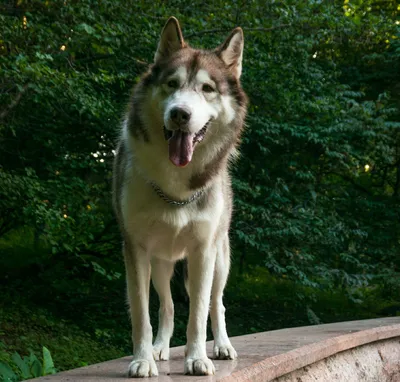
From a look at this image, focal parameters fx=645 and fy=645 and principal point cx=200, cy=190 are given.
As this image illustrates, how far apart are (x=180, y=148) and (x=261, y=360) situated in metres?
1.27

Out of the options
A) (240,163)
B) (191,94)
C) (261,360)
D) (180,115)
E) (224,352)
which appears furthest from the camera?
(240,163)

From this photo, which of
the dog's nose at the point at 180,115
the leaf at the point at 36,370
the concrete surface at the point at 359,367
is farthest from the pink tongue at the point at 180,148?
the leaf at the point at 36,370

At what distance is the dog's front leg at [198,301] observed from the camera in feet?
10.8

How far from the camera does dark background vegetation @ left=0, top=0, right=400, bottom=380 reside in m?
6.88

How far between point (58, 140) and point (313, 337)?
535 cm

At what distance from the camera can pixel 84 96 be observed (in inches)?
257

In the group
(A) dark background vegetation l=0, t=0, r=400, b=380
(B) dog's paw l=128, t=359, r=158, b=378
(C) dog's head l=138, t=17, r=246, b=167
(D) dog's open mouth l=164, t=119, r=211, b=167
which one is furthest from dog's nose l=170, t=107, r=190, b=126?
(A) dark background vegetation l=0, t=0, r=400, b=380

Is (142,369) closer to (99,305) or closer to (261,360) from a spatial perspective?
(261,360)

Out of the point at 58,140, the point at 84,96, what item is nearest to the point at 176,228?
the point at 84,96

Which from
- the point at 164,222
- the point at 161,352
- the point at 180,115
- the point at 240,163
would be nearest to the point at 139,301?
the point at 164,222

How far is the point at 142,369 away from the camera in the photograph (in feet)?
10.4

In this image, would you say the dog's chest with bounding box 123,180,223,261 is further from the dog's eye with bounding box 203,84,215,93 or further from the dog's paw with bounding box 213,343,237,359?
the dog's paw with bounding box 213,343,237,359

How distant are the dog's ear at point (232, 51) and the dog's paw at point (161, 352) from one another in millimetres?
1645

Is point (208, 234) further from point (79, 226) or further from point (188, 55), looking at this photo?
point (79, 226)
